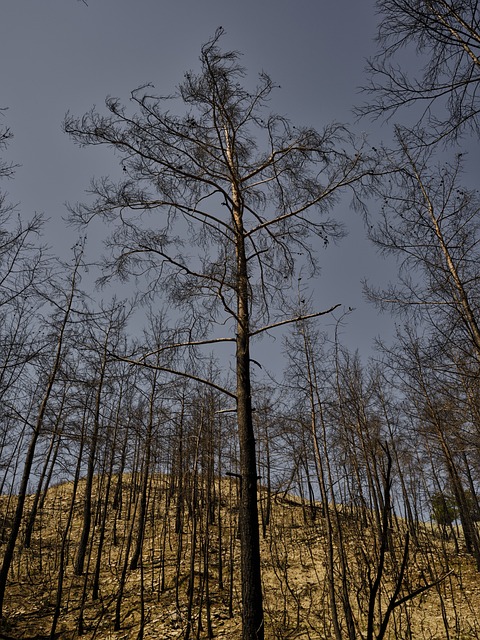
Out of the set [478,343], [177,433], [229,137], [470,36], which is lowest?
[478,343]

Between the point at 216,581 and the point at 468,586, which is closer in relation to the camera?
the point at 468,586

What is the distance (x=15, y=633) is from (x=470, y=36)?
45.6ft

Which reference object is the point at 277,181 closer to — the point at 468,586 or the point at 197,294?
the point at 197,294

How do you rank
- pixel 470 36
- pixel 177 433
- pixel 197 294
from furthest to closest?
pixel 177 433 < pixel 197 294 < pixel 470 36

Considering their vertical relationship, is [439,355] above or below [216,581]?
above

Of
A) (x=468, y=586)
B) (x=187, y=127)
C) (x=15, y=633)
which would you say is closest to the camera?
(x=187, y=127)

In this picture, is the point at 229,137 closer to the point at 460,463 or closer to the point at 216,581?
the point at 216,581

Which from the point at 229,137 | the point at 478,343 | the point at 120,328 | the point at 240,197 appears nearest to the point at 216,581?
the point at 120,328

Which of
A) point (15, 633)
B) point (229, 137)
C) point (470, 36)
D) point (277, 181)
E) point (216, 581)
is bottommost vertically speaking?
point (15, 633)

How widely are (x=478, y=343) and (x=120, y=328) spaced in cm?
1070

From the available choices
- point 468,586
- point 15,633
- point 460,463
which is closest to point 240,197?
point 15,633

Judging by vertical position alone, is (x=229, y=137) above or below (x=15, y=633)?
above

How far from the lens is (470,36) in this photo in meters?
4.44

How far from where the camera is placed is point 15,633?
28.9 feet
